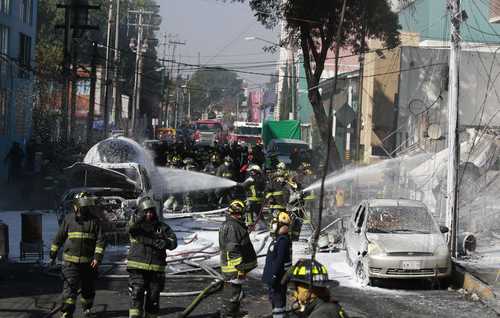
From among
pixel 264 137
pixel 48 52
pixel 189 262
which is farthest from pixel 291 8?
pixel 48 52

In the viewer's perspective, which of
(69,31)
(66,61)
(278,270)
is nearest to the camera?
(278,270)

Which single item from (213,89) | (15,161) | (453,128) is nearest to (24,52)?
(15,161)

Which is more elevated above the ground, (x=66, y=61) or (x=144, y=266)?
(x=66, y=61)

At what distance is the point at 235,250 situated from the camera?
9.45m

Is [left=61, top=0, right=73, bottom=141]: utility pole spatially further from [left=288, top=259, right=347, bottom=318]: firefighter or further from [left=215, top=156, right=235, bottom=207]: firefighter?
[left=288, top=259, right=347, bottom=318]: firefighter

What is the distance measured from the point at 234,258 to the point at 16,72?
23430 millimetres

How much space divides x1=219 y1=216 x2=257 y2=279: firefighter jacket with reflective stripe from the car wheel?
326 cm

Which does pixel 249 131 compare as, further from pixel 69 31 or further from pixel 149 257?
pixel 149 257

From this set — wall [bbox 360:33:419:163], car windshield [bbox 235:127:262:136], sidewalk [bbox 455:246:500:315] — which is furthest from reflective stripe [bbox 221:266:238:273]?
car windshield [bbox 235:127:262:136]

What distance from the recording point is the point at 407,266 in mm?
11977

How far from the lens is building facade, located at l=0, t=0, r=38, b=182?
29016mm

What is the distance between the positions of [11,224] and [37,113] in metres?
21.3

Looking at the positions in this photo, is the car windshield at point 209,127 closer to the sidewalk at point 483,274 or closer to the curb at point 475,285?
the sidewalk at point 483,274

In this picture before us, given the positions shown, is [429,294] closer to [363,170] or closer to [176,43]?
[363,170]
